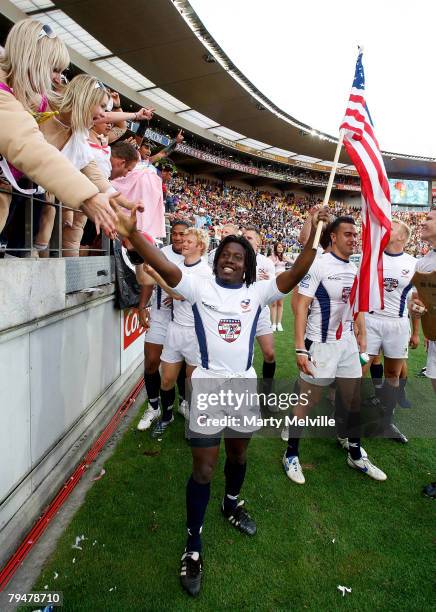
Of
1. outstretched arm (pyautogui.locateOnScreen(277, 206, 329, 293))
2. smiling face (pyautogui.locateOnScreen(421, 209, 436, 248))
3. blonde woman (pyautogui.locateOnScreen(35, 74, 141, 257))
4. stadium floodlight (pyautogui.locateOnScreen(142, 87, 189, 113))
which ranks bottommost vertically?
outstretched arm (pyautogui.locateOnScreen(277, 206, 329, 293))

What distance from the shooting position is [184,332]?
13.9 ft

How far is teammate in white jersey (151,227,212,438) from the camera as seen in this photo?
14.0ft

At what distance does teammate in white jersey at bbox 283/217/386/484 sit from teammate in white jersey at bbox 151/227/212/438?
113cm

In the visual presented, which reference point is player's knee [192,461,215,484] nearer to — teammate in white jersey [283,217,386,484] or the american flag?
teammate in white jersey [283,217,386,484]

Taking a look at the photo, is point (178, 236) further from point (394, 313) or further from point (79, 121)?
point (394, 313)

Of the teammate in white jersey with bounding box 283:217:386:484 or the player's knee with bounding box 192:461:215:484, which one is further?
the teammate in white jersey with bounding box 283:217:386:484

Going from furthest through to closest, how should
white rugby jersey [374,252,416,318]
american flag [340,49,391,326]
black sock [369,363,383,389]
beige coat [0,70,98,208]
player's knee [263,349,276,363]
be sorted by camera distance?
black sock [369,363,383,389] → player's knee [263,349,276,363] → white rugby jersey [374,252,416,318] → american flag [340,49,391,326] → beige coat [0,70,98,208]

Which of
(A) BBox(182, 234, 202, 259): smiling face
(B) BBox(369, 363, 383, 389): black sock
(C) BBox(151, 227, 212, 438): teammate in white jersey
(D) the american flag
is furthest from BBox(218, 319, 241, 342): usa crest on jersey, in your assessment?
(B) BBox(369, 363, 383, 389): black sock

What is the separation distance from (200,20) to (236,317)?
18.4 meters

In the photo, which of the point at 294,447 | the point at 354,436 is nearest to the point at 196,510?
the point at 294,447

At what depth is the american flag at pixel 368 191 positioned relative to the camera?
3326 millimetres

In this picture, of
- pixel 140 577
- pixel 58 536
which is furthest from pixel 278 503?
pixel 58 536

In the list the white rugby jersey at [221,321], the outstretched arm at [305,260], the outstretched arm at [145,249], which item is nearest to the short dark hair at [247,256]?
the white rugby jersey at [221,321]

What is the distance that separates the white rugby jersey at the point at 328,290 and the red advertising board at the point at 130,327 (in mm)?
2482
